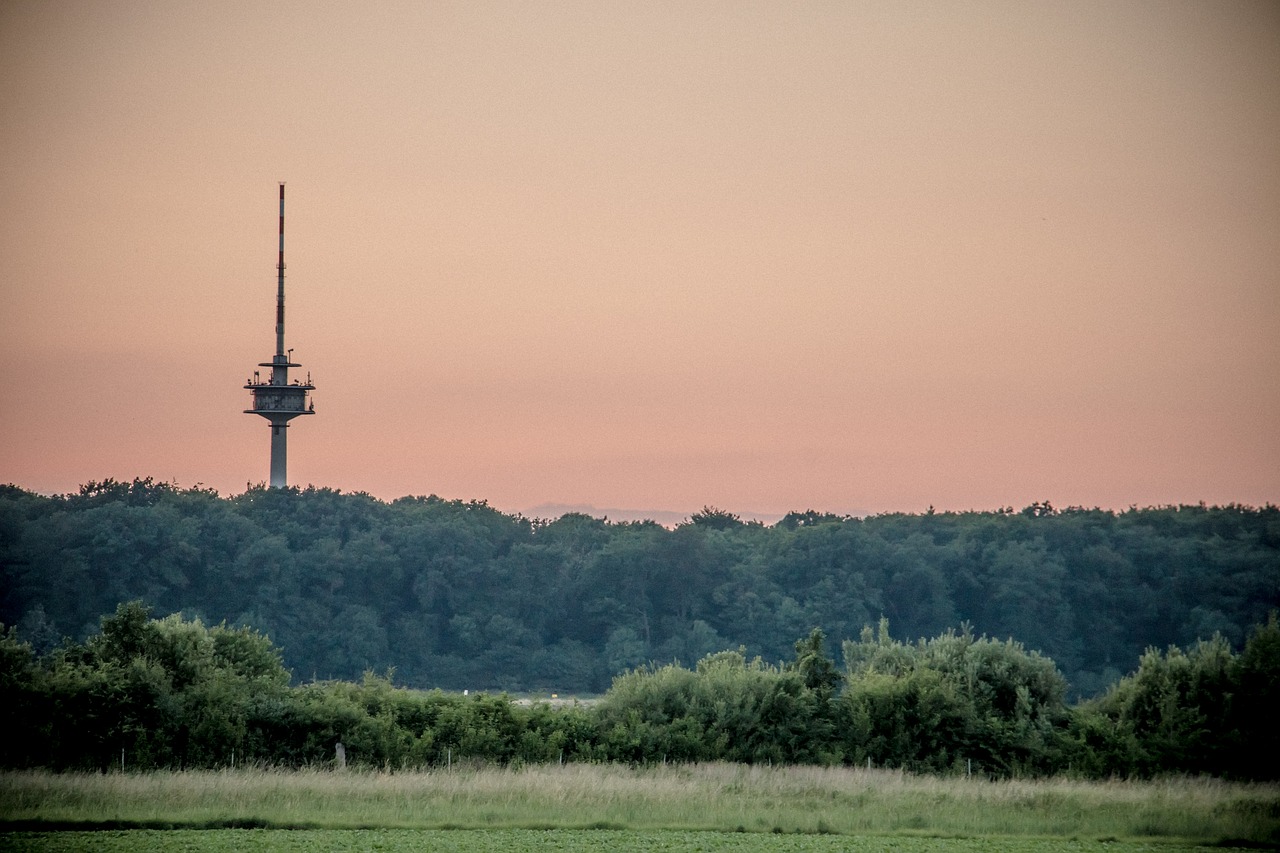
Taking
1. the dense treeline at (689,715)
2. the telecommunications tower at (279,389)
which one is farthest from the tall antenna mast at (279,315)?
the dense treeline at (689,715)

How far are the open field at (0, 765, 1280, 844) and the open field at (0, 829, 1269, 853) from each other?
958 mm

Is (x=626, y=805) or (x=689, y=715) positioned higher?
(x=689, y=715)

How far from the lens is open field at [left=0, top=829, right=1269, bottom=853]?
28000mm

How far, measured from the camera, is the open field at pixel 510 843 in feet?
91.9

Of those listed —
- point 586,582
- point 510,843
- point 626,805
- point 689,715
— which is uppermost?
point 586,582

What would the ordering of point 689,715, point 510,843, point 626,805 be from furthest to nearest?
point 689,715, point 626,805, point 510,843

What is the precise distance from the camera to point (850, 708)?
43750 millimetres

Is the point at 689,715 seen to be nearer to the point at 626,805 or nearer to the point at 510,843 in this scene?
the point at 626,805

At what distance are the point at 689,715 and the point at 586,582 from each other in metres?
81.2

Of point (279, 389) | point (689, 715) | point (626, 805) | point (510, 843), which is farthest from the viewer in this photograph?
point (279, 389)

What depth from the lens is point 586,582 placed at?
405 feet

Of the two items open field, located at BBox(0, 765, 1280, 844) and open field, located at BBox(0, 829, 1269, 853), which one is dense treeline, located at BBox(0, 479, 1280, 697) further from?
open field, located at BBox(0, 829, 1269, 853)

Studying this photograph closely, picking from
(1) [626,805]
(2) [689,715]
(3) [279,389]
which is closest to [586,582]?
(3) [279,389]

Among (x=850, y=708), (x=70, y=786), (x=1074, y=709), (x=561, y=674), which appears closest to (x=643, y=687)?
(x=850, y=708)
